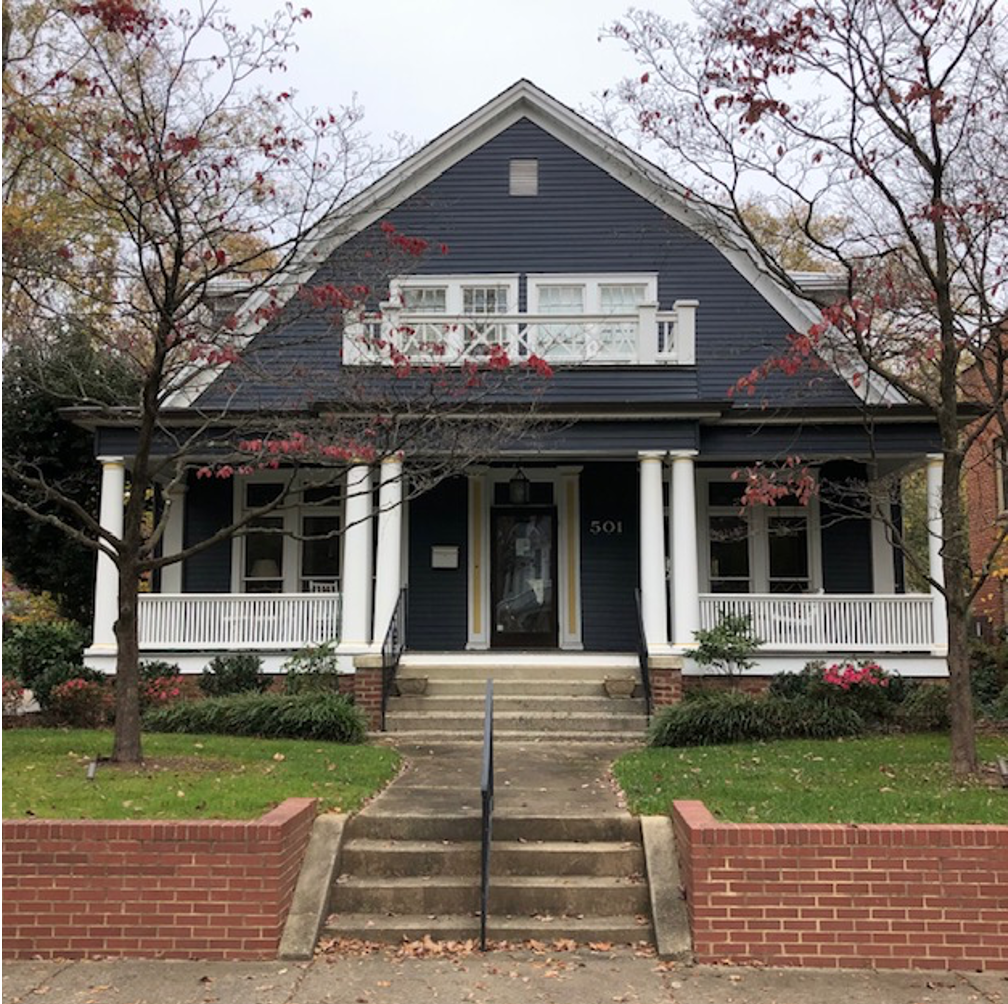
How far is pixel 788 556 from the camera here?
16.1 meters

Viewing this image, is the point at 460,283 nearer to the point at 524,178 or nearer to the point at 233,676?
the point at 524,178

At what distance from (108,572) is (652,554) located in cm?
736

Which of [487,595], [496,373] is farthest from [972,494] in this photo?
[496,373]

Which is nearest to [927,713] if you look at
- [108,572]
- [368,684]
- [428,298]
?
[368,684]

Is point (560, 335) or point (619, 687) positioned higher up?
point (560, 335)

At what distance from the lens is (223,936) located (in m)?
5.97

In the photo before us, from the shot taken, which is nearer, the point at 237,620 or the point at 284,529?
the point at 237,620

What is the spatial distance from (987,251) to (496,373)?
5971 mm

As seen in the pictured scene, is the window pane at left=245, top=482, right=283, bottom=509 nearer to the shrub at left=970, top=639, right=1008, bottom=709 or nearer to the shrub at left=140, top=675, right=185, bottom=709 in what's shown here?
the shrub at left=140, top=675, right=185, bottom=709

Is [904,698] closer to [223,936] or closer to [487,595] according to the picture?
[487,595]

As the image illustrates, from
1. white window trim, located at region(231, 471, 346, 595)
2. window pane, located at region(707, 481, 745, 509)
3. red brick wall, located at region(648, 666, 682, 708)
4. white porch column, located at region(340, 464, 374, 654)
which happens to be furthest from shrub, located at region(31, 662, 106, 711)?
window pane, located at region(707, 481, 745, 509)

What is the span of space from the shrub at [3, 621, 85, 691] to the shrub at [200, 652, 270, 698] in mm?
2063

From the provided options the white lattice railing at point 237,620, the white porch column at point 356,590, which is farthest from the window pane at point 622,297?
the white lattice railing at point 237,620

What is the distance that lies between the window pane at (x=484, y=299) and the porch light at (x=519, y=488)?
2.75 metres
